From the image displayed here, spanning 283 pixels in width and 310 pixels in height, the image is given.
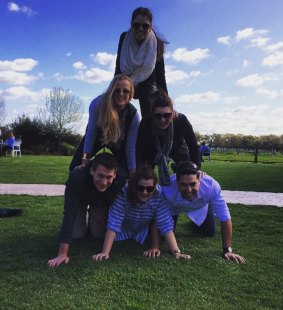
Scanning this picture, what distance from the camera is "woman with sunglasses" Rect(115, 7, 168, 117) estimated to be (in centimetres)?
428

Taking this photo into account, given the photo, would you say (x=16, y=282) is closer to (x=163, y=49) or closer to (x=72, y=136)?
(x=163, y=49)

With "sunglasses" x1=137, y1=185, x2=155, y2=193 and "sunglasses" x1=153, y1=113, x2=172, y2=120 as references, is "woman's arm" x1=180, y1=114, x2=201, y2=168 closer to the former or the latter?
"sunglasses" x1=153, y1=113, x2=172, y2=120

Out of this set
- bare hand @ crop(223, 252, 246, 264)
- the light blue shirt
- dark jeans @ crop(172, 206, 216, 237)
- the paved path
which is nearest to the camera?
bare hand @ crop(223, 252, 246, 264)

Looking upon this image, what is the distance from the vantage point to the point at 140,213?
391cm

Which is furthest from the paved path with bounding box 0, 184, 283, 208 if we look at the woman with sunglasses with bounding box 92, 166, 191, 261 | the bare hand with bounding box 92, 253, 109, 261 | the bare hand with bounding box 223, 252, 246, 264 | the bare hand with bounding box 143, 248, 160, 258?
the bare hand with bounding box 92, 253, 109, 261

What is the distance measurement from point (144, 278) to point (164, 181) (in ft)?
4.30

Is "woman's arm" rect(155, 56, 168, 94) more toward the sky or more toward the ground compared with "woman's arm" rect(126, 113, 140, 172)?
more toward the sky

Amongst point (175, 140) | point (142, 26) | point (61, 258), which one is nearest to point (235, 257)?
point (175, 140)

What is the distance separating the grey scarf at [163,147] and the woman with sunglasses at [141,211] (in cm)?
26

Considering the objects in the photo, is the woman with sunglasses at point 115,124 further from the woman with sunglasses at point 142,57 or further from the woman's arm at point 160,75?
the woman's arm at point 160,75

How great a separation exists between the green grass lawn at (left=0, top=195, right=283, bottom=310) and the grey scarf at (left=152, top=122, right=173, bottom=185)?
738 mm

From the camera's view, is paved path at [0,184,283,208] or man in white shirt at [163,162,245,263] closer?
man in white shirt at [163,162,245,263]

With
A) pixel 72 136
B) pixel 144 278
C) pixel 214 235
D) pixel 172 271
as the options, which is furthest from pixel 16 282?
pixel 72 136

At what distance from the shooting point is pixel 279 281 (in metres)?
3.18
